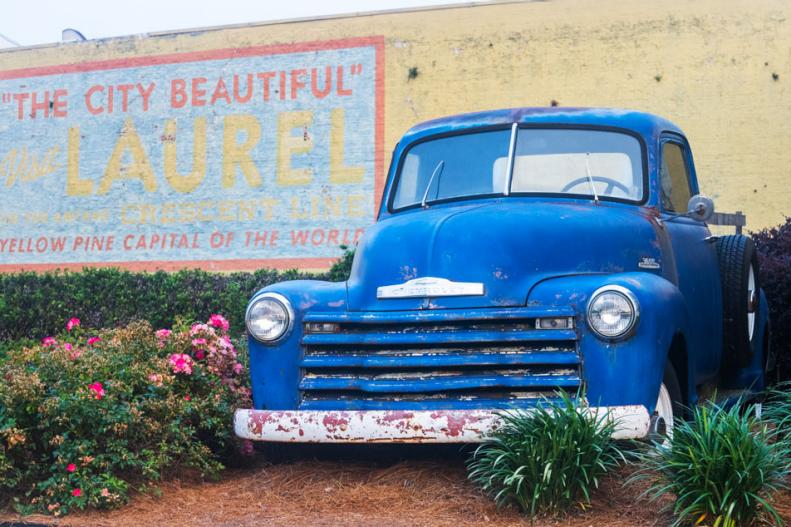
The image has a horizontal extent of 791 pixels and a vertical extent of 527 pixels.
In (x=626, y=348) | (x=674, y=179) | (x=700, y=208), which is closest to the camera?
(x=626, y=348)

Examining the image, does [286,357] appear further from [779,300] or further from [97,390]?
[779,300]

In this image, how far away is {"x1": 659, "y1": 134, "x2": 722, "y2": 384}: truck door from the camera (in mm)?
6137

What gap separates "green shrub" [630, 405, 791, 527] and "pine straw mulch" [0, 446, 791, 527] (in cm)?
17

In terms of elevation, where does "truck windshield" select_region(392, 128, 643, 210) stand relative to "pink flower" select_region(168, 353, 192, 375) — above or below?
above

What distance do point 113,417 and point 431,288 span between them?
187 centimetres

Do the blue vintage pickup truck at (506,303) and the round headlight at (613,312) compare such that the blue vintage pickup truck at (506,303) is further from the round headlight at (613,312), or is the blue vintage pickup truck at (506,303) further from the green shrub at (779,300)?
the green shrub at (779,300)

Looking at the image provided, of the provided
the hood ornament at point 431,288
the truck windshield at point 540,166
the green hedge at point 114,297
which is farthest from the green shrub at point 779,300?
the green hedge at point 114,297

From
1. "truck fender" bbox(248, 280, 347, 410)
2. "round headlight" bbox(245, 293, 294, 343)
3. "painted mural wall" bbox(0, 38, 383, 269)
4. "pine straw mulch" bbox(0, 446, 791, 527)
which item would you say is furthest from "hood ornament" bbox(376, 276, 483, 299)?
"painted mural wall" bbox(0, 38, 383, 269)

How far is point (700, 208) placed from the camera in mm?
6363

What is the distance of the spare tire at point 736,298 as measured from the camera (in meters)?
6.80

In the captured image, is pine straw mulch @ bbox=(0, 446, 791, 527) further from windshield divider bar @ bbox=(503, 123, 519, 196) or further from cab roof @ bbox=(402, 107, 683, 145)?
cab roof @ bbox=(402, 107, 683, 145)

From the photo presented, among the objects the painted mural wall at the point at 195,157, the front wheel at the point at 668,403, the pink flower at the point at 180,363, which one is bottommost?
the front wheel at the point at 668,403

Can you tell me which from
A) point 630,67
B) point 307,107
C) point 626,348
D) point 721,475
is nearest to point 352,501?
point 626,348

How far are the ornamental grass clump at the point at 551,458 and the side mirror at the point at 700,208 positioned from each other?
1.95 m
